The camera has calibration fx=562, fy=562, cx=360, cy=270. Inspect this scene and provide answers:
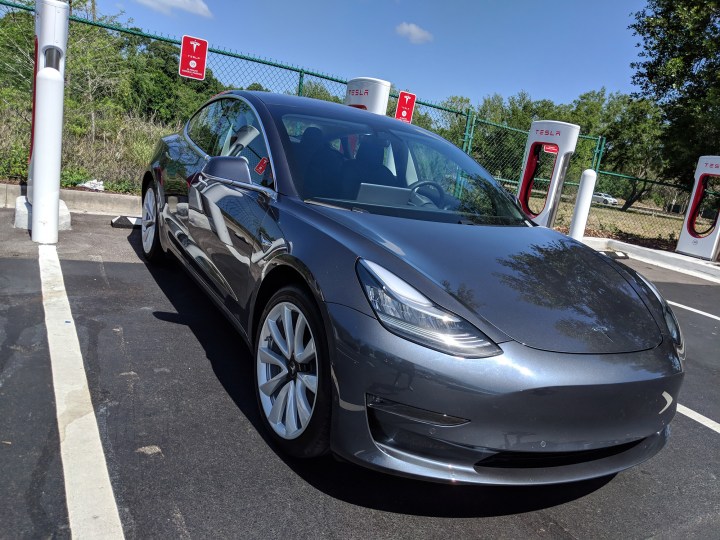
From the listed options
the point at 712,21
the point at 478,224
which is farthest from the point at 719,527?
the point at 712,21

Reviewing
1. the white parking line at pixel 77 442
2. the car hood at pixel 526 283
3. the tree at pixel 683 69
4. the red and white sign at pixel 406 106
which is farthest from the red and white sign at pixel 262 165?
the tree at pixel 683 69

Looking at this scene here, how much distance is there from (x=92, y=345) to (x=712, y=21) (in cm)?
1944

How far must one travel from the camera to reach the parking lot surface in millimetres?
2059

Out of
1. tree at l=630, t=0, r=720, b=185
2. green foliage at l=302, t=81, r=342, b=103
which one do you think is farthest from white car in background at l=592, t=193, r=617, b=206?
green foliage at l=302, t=81, r=342, b=103

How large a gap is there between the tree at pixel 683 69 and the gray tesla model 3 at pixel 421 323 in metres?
13.7

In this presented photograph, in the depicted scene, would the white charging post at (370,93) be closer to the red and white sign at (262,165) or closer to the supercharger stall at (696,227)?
the red and white sign at (262,165)

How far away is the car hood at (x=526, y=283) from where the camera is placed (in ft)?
6.92

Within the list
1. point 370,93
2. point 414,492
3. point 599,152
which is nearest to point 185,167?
point 414,492

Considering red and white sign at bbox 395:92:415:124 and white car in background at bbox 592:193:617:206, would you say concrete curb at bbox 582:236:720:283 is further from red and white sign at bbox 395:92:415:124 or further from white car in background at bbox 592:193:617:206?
Result: white car in background at bbox 592:193:617:206

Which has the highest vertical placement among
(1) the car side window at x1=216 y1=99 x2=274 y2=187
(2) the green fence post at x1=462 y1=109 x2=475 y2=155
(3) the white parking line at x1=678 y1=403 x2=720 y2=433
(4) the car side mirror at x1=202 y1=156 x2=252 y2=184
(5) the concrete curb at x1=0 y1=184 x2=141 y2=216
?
(2) the green fence post at x1=462 y1=109 x2=475 y2=155

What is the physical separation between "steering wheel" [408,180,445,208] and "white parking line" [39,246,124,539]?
2038 millimetres

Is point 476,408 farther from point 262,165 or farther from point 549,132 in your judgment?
Result: point 549,132

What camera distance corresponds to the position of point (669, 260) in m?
9.97

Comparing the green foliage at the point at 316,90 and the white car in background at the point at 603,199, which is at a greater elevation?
the green foliage at the point at 316,90
